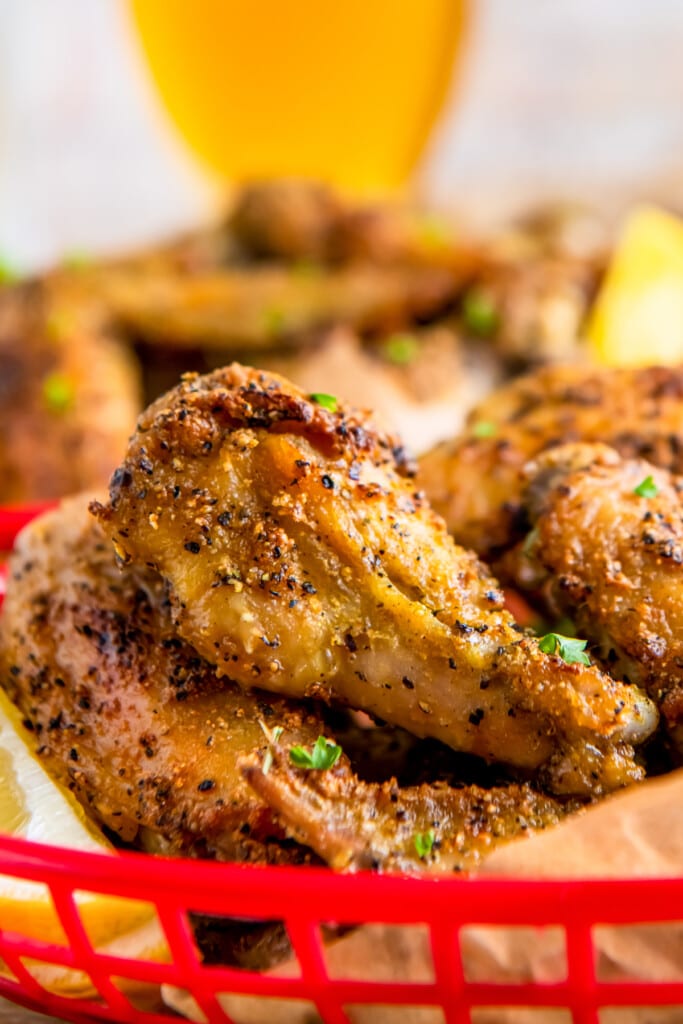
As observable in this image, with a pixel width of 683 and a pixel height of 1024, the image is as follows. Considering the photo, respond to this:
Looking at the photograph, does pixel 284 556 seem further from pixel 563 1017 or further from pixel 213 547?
pixel 563 1017

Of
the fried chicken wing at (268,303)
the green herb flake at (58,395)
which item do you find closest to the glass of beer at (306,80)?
the fried chicken wing at (268,303)

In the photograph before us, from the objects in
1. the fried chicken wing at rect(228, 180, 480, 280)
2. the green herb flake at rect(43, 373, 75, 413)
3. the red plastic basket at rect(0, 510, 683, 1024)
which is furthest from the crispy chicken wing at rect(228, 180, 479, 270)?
the red plastic basket at rect(0, 510, 683, 1024)

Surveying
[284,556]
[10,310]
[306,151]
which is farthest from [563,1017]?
[306,151]

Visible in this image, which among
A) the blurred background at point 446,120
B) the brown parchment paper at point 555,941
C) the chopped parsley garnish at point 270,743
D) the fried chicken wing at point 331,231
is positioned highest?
the blurred background at point 446,120

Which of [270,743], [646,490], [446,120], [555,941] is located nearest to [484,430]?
[646,490]

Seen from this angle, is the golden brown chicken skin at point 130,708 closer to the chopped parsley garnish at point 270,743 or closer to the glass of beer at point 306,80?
the chopped parsley garnish at point 270,743

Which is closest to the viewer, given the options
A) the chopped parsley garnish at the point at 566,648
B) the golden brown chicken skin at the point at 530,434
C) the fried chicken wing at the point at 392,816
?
the fried chicken wing at the point at 392,816
